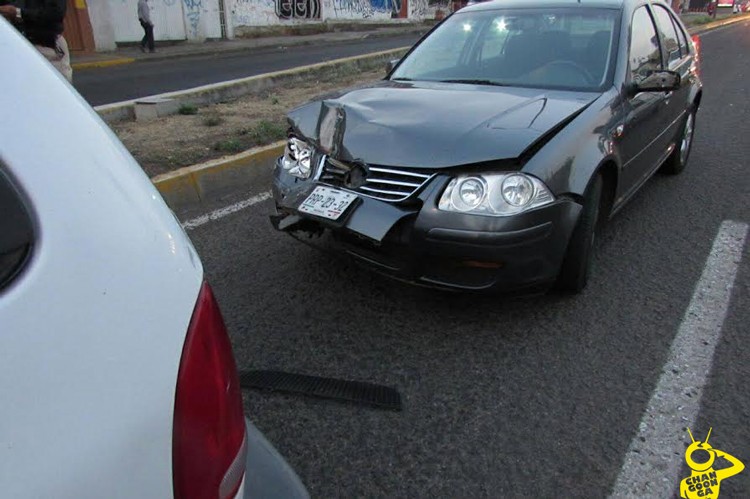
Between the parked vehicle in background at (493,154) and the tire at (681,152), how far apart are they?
1.38m

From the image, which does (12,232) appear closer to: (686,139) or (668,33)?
(668,33)

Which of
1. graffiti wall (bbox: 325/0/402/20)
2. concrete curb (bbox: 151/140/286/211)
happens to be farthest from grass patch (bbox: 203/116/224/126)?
graffiti wall (bbox: 325/0/402/20)

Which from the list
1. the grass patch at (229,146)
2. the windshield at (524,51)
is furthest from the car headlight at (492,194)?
the grass patch at (229,146)

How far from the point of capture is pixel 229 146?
Result: 18.4ft

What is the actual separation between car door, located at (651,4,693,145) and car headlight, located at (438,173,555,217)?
2.23 metres

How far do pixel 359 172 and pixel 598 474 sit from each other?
165 cm

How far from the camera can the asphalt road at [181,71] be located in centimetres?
1091

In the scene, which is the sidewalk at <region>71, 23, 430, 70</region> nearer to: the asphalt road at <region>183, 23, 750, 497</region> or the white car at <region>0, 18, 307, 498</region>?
the asphalt road at <region>183, 23, 750, 497</region>

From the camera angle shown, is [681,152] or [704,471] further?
[681,152]

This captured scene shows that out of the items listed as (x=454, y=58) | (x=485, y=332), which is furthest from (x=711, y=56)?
(x=485, y=332)

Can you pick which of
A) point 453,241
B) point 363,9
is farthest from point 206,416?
point 363,9

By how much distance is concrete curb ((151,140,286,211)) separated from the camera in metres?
4.75

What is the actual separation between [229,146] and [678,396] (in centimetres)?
442

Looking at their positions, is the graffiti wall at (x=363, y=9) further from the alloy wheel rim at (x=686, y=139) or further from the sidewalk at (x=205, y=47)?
the alloy wheel rim at (x=686, y=139)
